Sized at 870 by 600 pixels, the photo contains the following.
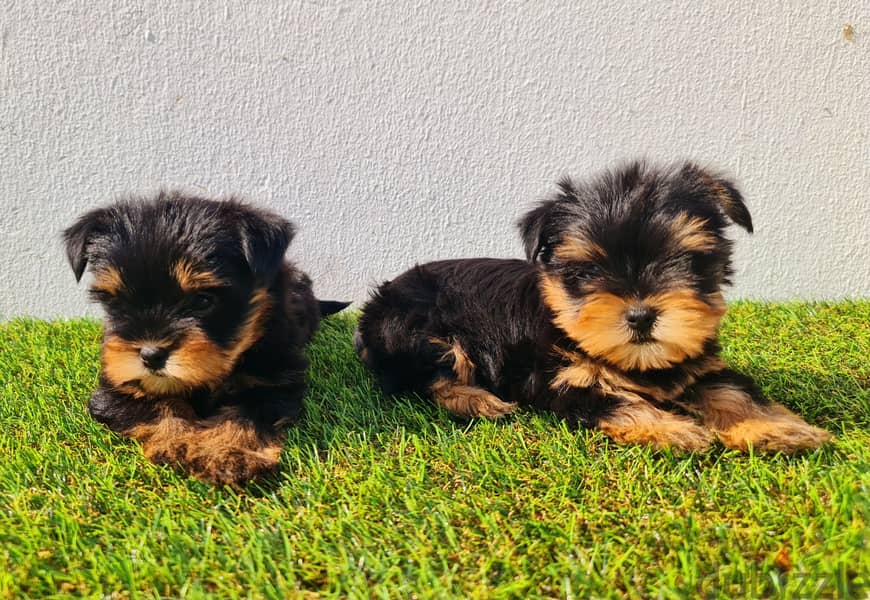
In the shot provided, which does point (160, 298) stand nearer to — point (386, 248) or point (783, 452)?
point (783, 452)

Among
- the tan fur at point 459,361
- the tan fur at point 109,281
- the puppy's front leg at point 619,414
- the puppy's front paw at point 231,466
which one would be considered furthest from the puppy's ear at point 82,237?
the puppy's front leg at point 619,414

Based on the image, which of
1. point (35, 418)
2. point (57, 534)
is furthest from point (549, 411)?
point (35, 418)

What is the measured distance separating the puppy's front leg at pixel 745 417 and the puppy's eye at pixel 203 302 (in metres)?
1.97

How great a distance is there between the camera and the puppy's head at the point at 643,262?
7.58 feet

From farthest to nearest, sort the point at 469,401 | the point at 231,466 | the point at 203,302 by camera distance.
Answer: the point at 469,401
the point at 203,302
the point at 231,466

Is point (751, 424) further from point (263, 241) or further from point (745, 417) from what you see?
point (263, 241)

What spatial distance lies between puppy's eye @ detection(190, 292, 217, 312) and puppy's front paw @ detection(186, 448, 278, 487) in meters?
0.55

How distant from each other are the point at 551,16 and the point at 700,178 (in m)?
2.67

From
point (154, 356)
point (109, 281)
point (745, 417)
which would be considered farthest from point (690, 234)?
point (109, 281)

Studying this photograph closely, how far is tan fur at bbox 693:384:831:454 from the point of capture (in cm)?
228

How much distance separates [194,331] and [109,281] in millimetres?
396

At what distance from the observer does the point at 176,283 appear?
2.37 metres

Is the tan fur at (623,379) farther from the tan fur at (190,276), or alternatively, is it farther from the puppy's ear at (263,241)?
the tan fur at (190,276)

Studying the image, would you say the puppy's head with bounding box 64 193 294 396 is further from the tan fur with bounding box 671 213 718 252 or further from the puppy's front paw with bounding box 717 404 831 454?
the puppy's front paw with bounding box 717 404 831 454
